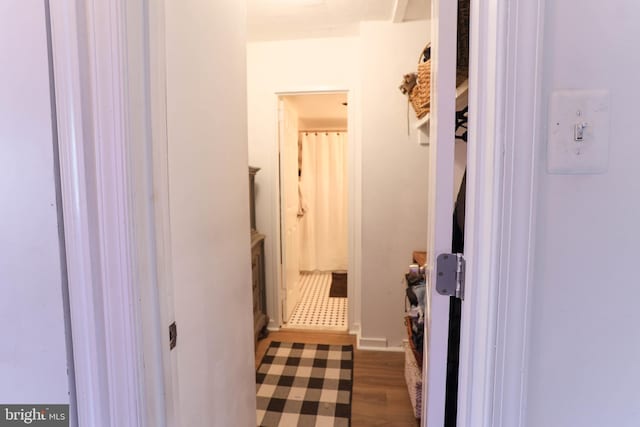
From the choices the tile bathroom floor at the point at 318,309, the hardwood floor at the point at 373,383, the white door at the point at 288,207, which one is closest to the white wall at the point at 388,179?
the hardwood floor at the point at 373,383

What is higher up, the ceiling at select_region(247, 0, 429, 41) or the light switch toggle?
the ceiling at select_region(247, 0, 429, 41)

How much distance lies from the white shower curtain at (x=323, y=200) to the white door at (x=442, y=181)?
3.64 metres

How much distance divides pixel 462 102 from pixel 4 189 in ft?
4.48

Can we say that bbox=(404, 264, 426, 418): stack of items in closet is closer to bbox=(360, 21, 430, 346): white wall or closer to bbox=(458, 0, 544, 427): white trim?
bbox=(360, 21, 430, 346): white wall

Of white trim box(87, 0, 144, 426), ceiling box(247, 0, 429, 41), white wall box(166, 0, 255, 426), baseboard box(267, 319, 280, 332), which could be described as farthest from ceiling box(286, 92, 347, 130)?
white trim box(87, 0, 144, 426)

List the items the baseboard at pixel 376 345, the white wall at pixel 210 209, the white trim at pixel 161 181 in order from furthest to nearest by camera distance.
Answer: the baseboard at pixel 376 345 → the white wall at pixel 210 209 → the white trim at pixel 161 181

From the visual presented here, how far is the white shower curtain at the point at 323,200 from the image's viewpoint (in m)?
4.50

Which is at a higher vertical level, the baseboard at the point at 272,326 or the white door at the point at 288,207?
the white door at the point at 288,207

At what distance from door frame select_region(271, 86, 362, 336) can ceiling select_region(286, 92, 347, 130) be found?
34 cm

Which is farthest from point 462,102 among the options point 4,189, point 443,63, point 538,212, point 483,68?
point 4,189

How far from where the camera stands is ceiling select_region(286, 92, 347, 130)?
351cm

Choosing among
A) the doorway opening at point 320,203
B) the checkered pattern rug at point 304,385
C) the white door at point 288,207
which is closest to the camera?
the checkered pattern rug at point 304,385

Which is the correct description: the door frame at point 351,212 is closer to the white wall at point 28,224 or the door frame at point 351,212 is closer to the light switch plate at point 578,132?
the light switch plate at point 578,132

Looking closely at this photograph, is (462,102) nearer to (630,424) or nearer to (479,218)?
(479,218)
